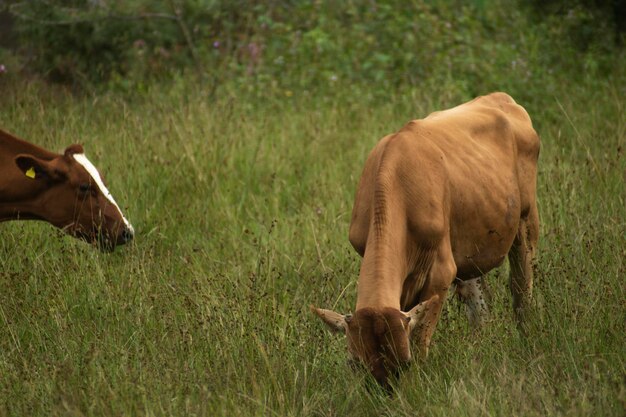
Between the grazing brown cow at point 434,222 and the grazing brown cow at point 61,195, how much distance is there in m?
2.24

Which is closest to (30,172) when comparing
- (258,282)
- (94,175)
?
(94,175)

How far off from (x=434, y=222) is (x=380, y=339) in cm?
90

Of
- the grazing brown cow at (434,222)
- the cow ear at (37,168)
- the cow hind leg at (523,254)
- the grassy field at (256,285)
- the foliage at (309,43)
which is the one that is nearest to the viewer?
the grazing brown cow at (434,222)

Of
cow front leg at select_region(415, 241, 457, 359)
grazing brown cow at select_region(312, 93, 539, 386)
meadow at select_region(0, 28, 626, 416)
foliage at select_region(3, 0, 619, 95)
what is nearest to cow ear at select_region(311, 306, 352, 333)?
grazing brown cow at select_region(312, 93, 539, 386)

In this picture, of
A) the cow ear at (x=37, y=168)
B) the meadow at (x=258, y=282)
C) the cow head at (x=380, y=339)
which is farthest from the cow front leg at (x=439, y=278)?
the cow ear at (x=37, y=168)

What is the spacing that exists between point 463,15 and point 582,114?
3.77m

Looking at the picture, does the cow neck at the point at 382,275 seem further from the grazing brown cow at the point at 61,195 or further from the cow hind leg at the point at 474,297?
the grazing brown cow at the point at 61,195

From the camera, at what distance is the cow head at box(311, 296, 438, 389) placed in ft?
14.6

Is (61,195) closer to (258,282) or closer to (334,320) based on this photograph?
(258,282)

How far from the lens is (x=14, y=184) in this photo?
22.7 feet

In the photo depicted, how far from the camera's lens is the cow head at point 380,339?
4441 mm

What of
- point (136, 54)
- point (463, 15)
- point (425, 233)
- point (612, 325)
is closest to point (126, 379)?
point (425, 233)

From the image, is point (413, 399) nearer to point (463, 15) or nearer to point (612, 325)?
point (612, 325)

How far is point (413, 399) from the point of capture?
4711 mm
